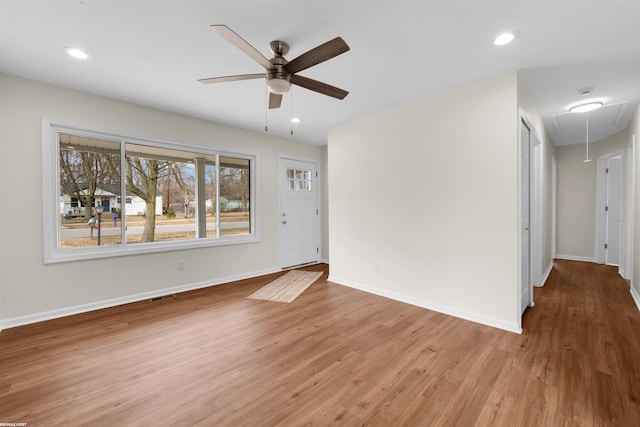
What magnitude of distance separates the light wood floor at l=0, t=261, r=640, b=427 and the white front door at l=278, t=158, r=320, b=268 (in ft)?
6.86

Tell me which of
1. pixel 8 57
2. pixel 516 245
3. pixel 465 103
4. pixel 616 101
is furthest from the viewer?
pixel 616 101

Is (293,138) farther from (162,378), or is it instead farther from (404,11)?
(162,378)

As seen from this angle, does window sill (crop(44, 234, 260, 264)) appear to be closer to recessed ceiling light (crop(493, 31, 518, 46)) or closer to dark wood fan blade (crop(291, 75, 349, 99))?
dark wood fan blade (crop(291, 75, 349, 99))

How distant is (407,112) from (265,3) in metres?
2.20

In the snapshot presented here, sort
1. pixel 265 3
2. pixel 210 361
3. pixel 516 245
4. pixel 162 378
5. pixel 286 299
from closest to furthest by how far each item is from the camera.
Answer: pixel 265 3, pixel 162 378, pixel 210 361, pixel 516 245, pixel 286 299

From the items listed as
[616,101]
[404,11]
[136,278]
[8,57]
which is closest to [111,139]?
[8,57]

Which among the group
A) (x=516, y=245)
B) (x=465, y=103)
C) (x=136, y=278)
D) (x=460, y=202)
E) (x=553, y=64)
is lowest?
(x=136, y=278)

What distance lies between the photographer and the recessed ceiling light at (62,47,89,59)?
7.32ft

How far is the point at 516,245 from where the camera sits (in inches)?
99.9

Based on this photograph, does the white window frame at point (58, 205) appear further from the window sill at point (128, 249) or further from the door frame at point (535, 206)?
the door frame at point (535, 206)

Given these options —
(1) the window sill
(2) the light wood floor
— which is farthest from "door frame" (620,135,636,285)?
(1) the window sill

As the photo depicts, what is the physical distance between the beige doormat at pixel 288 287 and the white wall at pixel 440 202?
0.68 metres

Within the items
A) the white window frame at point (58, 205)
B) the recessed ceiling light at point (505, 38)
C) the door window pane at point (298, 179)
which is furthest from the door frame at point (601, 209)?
the white window frame at point (58, 205)

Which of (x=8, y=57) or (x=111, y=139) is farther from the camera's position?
(x=111, y=139)
